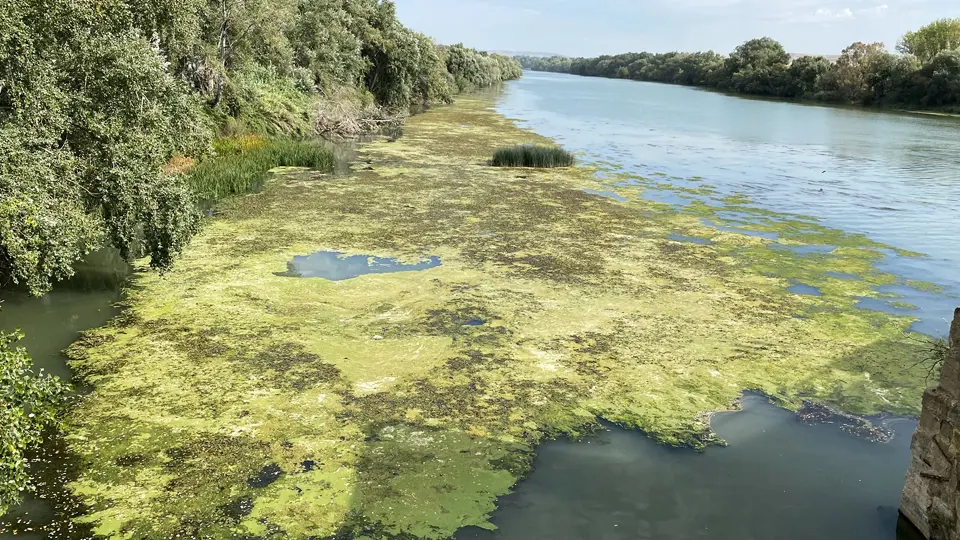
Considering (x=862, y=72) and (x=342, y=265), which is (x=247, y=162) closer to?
(x=342, y=265)

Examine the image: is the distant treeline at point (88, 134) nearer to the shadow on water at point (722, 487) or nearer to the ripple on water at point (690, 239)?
the shadow on water at point (722, 487)

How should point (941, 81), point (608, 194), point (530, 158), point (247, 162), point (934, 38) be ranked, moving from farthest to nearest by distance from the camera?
1. point (934, 38)
2. point (941, 81)
3. point (530, 158)
4. point (247, 162)
5. point (608, 194)

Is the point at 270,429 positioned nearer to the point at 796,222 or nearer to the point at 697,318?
the point at 697,318

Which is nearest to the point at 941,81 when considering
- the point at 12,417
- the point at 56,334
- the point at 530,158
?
the point at 530,158

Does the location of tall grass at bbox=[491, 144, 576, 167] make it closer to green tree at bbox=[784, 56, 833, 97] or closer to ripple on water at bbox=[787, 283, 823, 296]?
ripple on water at bbox=[787, 283, 823, 296]

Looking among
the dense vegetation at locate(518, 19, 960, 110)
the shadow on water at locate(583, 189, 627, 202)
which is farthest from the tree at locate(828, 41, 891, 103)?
the shadow on water at locate(583, 189, 627, 202)

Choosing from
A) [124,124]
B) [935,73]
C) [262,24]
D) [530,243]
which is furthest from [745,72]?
[124,124]

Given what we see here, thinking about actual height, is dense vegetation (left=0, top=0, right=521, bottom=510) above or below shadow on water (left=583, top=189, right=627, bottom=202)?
above
